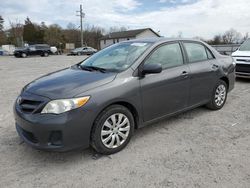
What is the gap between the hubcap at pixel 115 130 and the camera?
2951mm

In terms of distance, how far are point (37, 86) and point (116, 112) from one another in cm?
113

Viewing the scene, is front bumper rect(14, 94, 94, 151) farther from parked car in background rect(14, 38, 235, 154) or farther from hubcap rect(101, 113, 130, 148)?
hubcap rect(101, 113, 130, 148)

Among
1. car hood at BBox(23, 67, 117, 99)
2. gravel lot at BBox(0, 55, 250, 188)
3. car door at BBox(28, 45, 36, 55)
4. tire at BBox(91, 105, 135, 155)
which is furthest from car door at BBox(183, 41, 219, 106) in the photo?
car door at BBox(28, 45, 36, 55)

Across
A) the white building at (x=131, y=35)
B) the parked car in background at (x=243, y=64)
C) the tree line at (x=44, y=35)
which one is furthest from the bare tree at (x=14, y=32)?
the parked car in background at (x=243, y=64)

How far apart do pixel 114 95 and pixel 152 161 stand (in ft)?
3.21

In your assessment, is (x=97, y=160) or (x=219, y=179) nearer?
(x=219, y=179)

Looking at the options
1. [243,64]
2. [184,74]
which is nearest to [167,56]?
[184,74]

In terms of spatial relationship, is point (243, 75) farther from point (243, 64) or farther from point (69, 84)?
point (69, 84)

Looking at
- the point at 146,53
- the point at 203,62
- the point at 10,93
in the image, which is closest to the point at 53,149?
the point at 146,53

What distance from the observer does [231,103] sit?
526 cm

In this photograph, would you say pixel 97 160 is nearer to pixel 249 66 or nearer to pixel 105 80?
pixel 105 80

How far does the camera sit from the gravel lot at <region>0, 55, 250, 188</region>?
2488 mm

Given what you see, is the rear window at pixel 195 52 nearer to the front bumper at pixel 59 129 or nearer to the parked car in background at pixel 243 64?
the front bumper at pixel 59 129

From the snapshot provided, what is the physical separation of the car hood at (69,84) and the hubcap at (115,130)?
508mm
